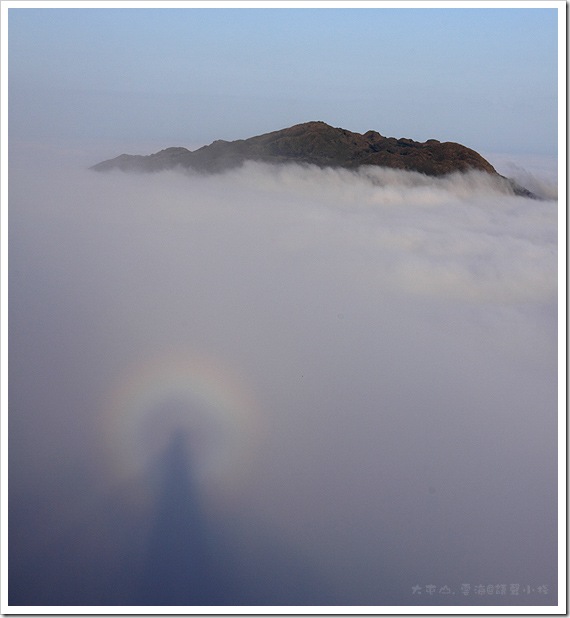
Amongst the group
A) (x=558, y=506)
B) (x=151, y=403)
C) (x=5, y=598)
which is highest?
(x=151, y=403)

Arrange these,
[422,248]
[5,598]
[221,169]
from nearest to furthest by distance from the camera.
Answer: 1. [5,598]
2. [422,248]
3. [221,169]

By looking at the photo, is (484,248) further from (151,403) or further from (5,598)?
(5,598)

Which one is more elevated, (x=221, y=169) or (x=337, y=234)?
(x=221, y=169)

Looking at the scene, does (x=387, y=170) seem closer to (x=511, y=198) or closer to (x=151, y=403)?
(x=511, y=198)

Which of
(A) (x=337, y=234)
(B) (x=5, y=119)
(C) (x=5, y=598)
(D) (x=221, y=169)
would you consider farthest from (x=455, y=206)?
(C) (x=5, y=598)

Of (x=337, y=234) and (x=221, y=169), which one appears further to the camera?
(x=221, y=169)

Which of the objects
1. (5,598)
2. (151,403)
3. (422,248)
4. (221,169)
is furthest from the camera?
(221,169)
